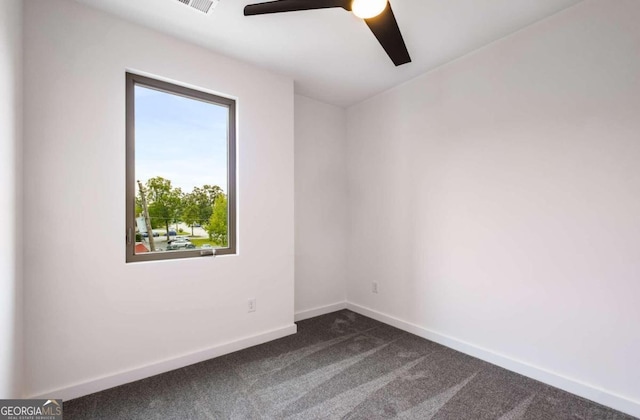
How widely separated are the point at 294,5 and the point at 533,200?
2.09 meters

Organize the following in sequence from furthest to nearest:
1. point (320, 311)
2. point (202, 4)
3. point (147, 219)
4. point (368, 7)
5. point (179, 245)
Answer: point (320, 311), point (179, 245), point (147, 219), point (202, 4), point (368, 7)

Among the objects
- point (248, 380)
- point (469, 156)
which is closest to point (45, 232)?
point (248, 380)

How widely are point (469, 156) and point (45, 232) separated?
319cm

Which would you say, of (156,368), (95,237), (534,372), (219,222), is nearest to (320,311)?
(219,222)

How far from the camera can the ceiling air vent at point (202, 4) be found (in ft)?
6.29

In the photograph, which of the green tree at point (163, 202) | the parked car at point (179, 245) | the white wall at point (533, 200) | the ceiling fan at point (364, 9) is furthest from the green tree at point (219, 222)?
the white wall at point (533, 200)

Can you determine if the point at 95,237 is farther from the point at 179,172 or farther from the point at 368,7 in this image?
the point at 368,7

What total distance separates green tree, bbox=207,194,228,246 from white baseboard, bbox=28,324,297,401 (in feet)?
2.98

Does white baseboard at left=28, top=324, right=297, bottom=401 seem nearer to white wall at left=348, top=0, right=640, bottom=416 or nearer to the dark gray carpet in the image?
the dark gray carpet

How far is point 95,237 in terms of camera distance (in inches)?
78.9

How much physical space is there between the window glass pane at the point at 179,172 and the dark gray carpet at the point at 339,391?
3.28ft

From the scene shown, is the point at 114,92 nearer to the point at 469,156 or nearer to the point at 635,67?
the point at 469,156

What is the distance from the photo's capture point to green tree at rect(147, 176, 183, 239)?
234 cm

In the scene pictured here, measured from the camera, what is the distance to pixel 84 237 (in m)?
1.97
